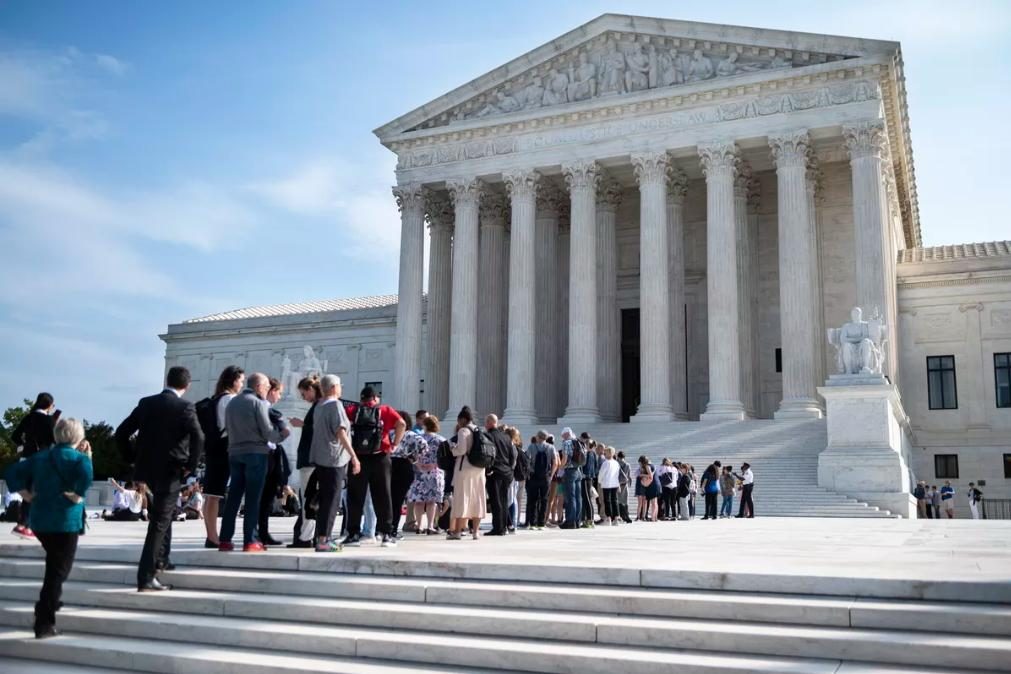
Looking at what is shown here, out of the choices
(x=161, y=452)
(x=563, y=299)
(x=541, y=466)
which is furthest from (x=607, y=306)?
(x=161, y=452)

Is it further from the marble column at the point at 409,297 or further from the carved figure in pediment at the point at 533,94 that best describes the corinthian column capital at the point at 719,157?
the marble column at the point at 409,297

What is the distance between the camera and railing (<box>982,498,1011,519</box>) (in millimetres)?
34281

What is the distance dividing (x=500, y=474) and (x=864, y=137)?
77.2 feet

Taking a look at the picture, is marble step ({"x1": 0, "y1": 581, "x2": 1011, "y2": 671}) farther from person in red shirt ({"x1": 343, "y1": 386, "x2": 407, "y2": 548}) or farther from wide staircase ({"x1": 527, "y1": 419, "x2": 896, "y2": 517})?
wide staircase ({"x1": 527, "y1": 419, "x2": 896, "y2": 517})

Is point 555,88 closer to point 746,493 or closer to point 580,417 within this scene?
point 580,417

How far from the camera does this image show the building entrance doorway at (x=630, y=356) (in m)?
41.6

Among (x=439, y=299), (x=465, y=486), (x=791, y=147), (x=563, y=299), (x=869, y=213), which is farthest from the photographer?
(x=563, y=299)

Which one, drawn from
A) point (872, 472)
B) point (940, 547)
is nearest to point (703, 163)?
point (872, 472)

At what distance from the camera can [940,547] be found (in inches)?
479

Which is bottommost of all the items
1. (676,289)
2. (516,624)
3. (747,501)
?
(516,624)

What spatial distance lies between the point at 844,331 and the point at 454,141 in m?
19.3

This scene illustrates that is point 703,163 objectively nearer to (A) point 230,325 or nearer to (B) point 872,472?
(B) point 872,472

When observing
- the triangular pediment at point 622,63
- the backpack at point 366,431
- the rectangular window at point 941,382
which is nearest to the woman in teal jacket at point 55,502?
the backpack at point 366,431

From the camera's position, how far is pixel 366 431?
437 inches
